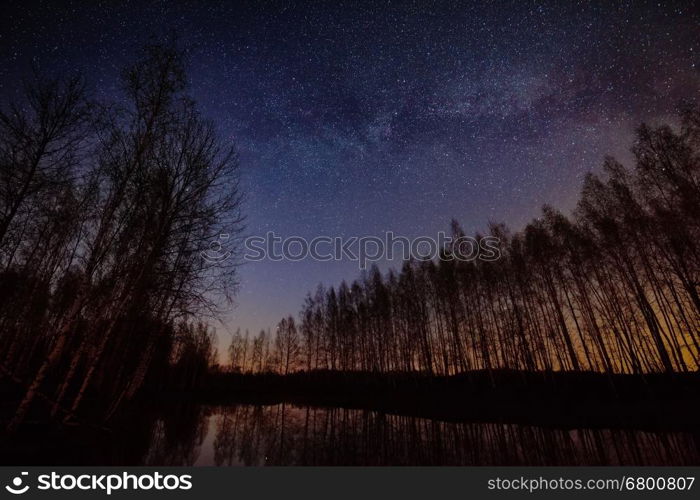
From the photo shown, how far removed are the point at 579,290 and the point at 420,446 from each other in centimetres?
1649

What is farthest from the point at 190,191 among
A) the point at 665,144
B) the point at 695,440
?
the point at 665,144

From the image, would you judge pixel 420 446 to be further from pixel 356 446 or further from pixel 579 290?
pixel 579 290

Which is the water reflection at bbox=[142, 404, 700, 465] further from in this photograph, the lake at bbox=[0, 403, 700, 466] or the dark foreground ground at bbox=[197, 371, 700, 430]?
the dark foreground ground at bbox=[197, 371, 700, 430]

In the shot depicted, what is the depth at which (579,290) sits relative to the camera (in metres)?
18.4

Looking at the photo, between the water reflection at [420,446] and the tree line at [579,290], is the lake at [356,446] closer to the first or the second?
the water reflection at [420,446]

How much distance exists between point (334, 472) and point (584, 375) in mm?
21720

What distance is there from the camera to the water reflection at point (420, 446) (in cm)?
697

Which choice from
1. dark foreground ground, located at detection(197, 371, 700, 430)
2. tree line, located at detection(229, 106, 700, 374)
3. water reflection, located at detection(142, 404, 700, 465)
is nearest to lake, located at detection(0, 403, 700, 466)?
water reflection, located at detection(142, 404, 700, 465)

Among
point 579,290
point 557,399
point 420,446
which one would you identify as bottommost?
point 420,446

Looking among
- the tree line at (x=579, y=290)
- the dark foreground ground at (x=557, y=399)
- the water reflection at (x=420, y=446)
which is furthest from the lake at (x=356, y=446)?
the tree line at (x=579, y=290)

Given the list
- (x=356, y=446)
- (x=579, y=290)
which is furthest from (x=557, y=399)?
(x=356, y=446)

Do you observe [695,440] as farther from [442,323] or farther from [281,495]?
[442,323]

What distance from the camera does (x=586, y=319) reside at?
18.3 meters

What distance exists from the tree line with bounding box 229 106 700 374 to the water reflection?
378 inches
